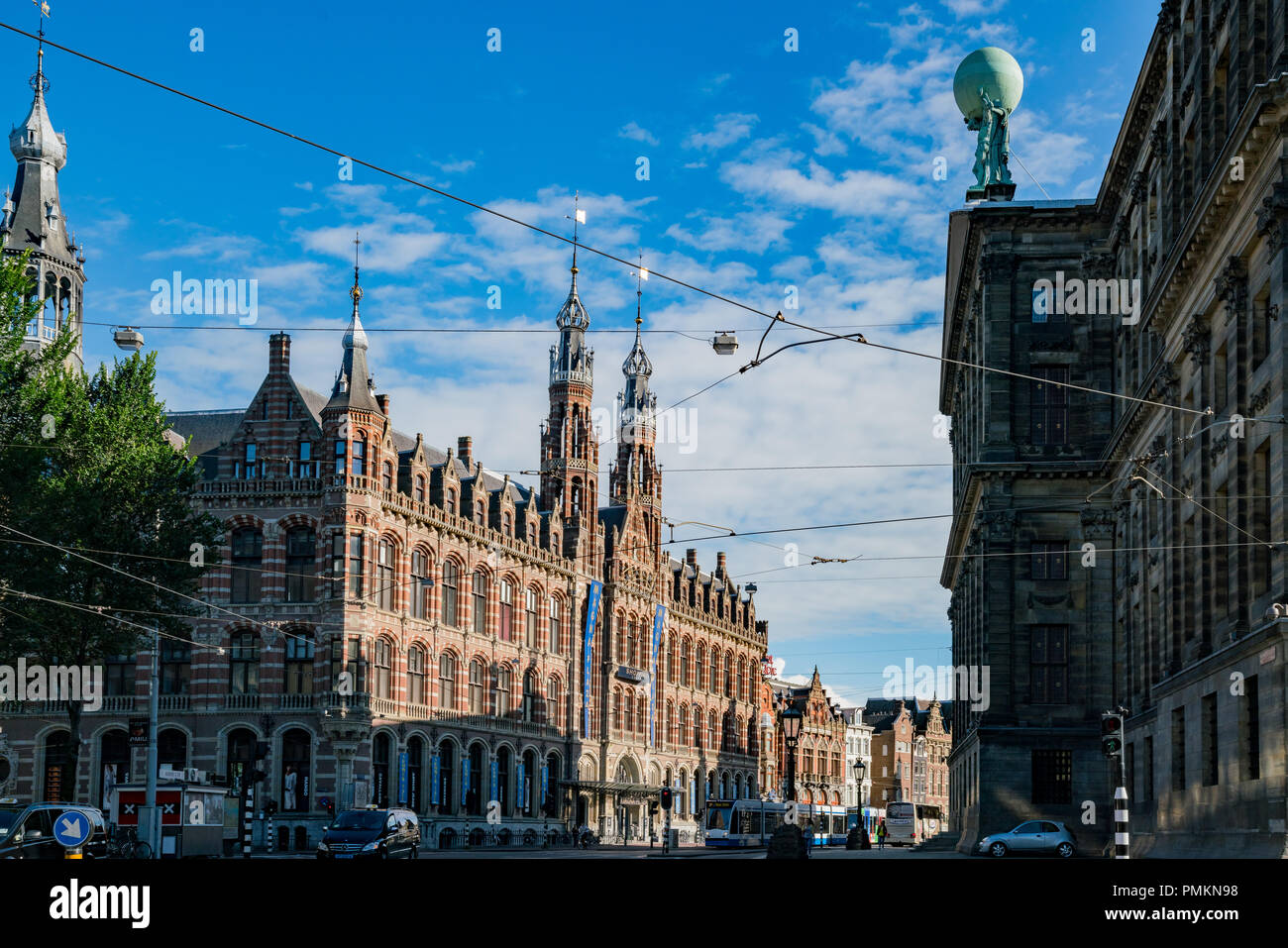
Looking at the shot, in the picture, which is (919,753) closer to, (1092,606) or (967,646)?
(967,646)

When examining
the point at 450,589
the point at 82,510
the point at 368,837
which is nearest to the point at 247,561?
the point at 450,589

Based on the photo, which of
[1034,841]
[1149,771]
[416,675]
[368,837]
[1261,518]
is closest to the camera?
[1261,518]

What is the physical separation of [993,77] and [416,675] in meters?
35.5

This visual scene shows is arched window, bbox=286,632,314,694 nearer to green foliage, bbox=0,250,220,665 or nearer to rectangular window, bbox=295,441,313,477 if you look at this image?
rectangular window, bbox=295,441,313,477

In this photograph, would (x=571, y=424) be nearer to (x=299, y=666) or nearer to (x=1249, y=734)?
(x=299, y=666)

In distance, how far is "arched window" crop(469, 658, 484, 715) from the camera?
7581 cm

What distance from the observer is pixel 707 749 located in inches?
4289

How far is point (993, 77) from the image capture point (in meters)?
58.9

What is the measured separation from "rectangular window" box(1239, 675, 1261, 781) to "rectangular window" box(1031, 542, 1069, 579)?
71.8 feet

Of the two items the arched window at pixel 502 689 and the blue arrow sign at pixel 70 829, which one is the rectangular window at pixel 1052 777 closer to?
the arched window at pixel 502 689

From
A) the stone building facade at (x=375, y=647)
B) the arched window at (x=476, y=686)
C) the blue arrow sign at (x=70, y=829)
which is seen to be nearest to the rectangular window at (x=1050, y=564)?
the stone building facade at (x=375, y=647)
